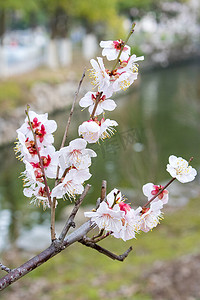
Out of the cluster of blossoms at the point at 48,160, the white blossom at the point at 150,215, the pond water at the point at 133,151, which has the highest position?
the pond water at the point at 133,151

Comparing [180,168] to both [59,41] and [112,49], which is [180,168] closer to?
[112,49]

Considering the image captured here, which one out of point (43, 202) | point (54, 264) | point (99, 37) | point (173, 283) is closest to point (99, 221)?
point (43, 202)

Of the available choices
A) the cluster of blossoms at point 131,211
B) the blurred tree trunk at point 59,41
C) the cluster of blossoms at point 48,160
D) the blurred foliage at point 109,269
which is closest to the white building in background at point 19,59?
the blurred tree trunk at point 59,41

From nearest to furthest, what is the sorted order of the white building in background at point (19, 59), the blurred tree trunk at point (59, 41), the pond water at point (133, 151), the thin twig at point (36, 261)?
the thin twig at point (36, 261) → the pond water at point (133, 151) → the white building in background at point (19, 59) → the blurred tree trunk at point (59, 41)

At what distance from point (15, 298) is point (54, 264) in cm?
103

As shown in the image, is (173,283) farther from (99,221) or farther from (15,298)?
(99,221)

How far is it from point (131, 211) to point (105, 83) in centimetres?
33

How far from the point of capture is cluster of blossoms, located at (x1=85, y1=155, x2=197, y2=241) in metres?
1.12

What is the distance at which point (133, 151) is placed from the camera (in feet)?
31.7

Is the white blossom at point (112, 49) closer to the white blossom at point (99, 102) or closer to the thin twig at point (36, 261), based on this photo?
the white blossom at point (99, 102)

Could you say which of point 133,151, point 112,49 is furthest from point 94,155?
point 133,151

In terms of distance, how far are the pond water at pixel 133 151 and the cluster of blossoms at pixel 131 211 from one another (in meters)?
1.16

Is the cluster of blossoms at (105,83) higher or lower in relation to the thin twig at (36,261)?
higher

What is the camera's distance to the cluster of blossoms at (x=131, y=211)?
1116mm
